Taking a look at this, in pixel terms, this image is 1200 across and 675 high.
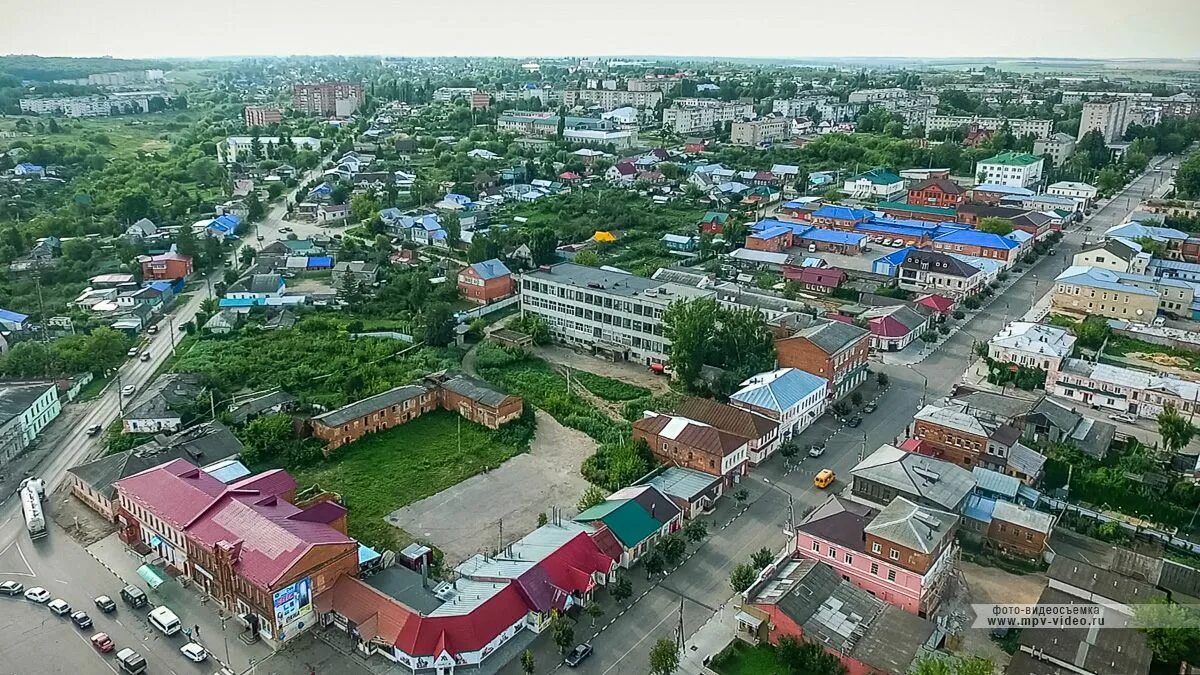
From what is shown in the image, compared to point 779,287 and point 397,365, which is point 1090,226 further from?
point 397,365

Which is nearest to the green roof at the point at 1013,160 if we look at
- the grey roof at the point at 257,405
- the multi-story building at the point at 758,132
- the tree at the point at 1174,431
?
the multi-story building at the point at 758,132

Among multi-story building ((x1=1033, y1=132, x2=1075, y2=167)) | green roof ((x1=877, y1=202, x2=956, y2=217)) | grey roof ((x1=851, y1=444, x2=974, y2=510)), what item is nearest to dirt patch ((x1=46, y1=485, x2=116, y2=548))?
grey roof ((x1=851, y1=444, x2=974, y2=510))

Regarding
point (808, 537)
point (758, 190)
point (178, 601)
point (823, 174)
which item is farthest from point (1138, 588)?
point (823, 174)

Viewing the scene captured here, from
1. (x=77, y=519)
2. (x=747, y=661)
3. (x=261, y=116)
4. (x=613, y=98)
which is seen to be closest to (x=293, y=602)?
(x=77, y=519)

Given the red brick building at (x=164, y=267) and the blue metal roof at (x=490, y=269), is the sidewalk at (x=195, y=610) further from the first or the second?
the red brick building at (x=164, y=267)

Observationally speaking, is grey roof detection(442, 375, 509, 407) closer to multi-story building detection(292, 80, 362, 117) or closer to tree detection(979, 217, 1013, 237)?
tree detection(979, 217, 1013, 237)

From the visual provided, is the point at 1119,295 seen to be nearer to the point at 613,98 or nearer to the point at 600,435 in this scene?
the point at 600,435

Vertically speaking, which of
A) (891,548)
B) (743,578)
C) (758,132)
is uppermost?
(758,132)
